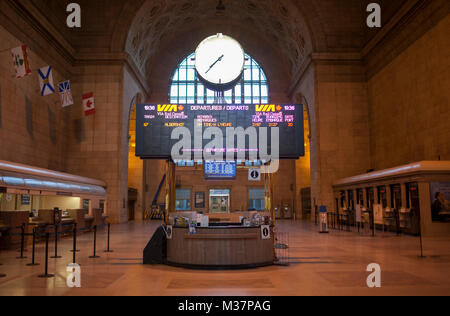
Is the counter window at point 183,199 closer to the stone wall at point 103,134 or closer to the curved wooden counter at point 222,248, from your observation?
the stone wall at point 103,134

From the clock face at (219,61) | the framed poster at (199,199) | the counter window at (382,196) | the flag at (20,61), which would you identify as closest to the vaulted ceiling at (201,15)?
the flag at (20,61)

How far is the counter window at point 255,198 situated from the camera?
38656mm

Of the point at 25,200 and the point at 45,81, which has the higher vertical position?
the point at 45,81

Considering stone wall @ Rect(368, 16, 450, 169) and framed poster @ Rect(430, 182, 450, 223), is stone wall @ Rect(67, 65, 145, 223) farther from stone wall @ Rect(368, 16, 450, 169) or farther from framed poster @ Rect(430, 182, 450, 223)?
framed poster @ Rect(430, 182, 450, 223)

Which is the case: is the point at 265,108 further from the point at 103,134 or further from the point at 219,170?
the point at 103,134

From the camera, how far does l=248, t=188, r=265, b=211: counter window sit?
38656 millimetres

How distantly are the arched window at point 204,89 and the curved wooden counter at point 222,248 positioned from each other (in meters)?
31.4

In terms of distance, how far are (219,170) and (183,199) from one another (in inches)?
837

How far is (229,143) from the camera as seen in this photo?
14.1 meters

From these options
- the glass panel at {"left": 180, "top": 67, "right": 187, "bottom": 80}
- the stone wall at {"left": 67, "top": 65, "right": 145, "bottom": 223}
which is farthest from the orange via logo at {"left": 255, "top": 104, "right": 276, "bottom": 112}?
the glass panel at {"left": 180, "top": 67, "right": 187, "bottom": 80}

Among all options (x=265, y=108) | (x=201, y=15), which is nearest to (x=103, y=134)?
(x=265, y=108)

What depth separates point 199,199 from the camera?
38.5 m
